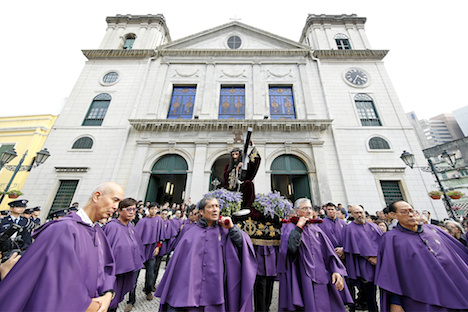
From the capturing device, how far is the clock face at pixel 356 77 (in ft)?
49.0

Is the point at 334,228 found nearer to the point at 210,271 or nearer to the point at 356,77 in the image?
the point at 210,271

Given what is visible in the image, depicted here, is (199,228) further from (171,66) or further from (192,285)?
(171,66)

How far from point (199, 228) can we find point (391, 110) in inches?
678

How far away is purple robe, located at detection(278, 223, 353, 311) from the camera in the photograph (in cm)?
281

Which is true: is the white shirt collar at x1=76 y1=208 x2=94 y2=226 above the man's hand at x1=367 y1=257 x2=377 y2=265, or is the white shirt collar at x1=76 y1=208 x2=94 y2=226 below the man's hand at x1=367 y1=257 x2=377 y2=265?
above

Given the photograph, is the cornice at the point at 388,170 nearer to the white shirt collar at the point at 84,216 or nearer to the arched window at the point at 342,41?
the arched window at the point at 342,41

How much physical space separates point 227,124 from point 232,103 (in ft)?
9.05

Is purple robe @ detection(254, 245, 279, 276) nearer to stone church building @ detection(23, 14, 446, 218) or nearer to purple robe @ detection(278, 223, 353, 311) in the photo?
purple robe @ detection(278, 223, 353, 311)

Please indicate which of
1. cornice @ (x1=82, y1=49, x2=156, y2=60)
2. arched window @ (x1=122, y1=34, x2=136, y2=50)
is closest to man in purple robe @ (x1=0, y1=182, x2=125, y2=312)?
cornice @ (x1=82, y1=49, x2=156, y2=60)

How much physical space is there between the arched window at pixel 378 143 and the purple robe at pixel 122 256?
14798mm

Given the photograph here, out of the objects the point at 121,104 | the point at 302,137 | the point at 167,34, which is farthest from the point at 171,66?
the point at 302,137

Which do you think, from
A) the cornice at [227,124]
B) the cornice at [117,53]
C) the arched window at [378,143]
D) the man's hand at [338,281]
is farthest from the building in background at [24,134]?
the arched window at [378,143]

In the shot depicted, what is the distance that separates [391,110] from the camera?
13.7 m

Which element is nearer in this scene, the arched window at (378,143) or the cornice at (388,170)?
the cornice at (388,170)
